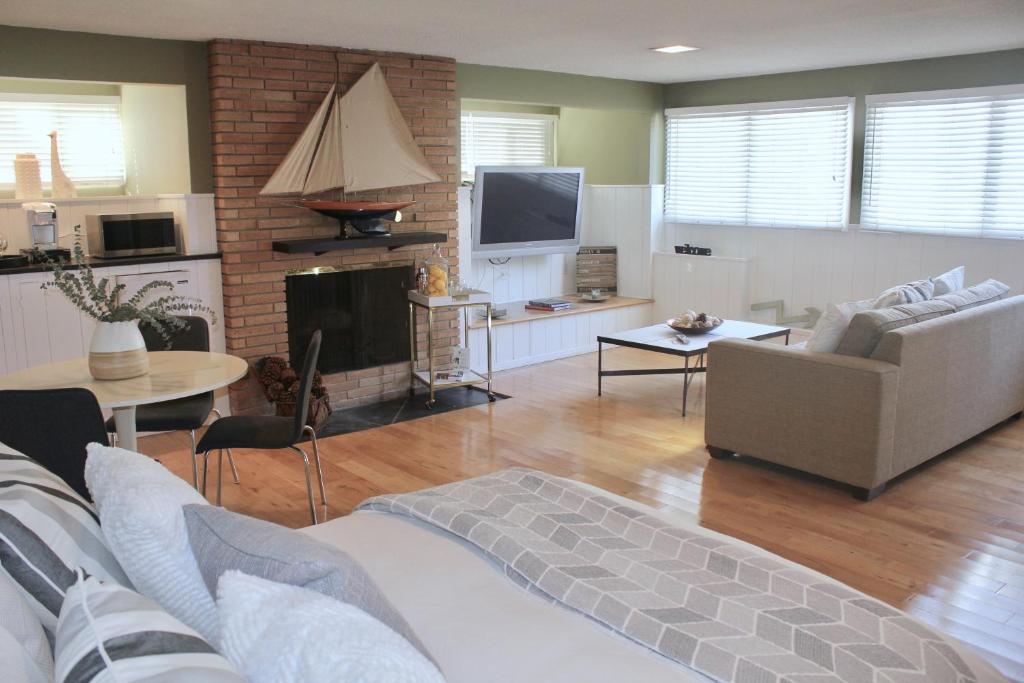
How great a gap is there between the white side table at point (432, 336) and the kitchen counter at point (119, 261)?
1340 mm

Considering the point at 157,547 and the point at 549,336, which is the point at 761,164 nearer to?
the point at 549,336

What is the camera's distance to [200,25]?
14.6ft

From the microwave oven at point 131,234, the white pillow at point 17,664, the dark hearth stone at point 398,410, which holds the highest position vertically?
the microwave oven at point 131,234

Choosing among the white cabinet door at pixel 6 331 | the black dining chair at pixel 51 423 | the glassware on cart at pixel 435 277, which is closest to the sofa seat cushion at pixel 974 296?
the glassware on cart at pixel 435 277

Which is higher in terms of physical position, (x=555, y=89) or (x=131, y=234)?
(x=555, y=89)

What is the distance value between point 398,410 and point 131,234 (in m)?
1.91

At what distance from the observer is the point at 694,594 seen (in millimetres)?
1785

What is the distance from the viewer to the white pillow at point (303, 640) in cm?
104

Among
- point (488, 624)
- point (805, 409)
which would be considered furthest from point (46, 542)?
point (805, 409)

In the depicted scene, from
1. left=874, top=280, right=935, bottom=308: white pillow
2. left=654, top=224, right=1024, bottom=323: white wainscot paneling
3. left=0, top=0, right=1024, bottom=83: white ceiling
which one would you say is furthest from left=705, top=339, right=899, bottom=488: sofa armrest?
left=654, top=224, right=1024, bottom=323: white wainscot paneling

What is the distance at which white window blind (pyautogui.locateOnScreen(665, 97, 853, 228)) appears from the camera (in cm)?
670

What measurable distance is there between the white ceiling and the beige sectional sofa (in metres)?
1.46

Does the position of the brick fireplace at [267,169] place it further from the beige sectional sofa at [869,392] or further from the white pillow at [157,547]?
the white pillow at [157,547]

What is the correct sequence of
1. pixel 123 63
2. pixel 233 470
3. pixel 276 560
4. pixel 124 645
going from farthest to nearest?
pixel 123 63, pixel 233 470, pixel 276 560, pixel 124 645
